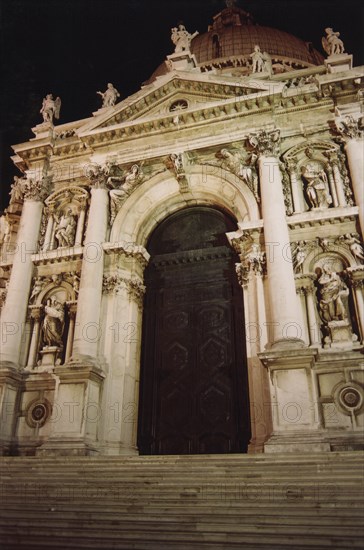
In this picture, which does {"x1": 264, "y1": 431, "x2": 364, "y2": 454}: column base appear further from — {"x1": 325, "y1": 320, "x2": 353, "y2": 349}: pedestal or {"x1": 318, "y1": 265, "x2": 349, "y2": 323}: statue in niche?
{"x1": 318, "y1": 265, "x2": 349, "y2": 323}: statue in niche

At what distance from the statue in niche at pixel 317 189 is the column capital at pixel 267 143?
109 cm

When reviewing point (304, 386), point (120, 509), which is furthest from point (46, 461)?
point (304, 386)

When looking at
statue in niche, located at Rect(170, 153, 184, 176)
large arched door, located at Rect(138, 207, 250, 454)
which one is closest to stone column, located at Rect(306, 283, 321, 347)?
large arched door, located at Rect(138, 207, 250, 454)

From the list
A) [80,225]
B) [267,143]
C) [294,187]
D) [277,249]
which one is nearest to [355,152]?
[294,187]

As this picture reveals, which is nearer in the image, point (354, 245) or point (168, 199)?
point (354, 245)

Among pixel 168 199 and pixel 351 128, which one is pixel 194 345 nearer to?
pixel 168 199

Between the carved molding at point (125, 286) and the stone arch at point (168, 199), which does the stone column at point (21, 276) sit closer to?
the carved molding at point (125, 286)

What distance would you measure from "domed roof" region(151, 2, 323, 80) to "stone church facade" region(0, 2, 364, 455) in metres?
9.24

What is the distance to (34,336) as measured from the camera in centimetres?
1324

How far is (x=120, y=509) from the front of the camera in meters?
6.89

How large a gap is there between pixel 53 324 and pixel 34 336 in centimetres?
70

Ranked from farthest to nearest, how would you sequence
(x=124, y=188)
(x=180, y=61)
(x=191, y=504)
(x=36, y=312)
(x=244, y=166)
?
(x=180, y=61)
(x=124, y=188)
(x=36, y=312)
(x=244, y=166)
(x=191, y=504)

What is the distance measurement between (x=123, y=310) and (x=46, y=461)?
4750 mm

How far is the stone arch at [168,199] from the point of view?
13.7m
